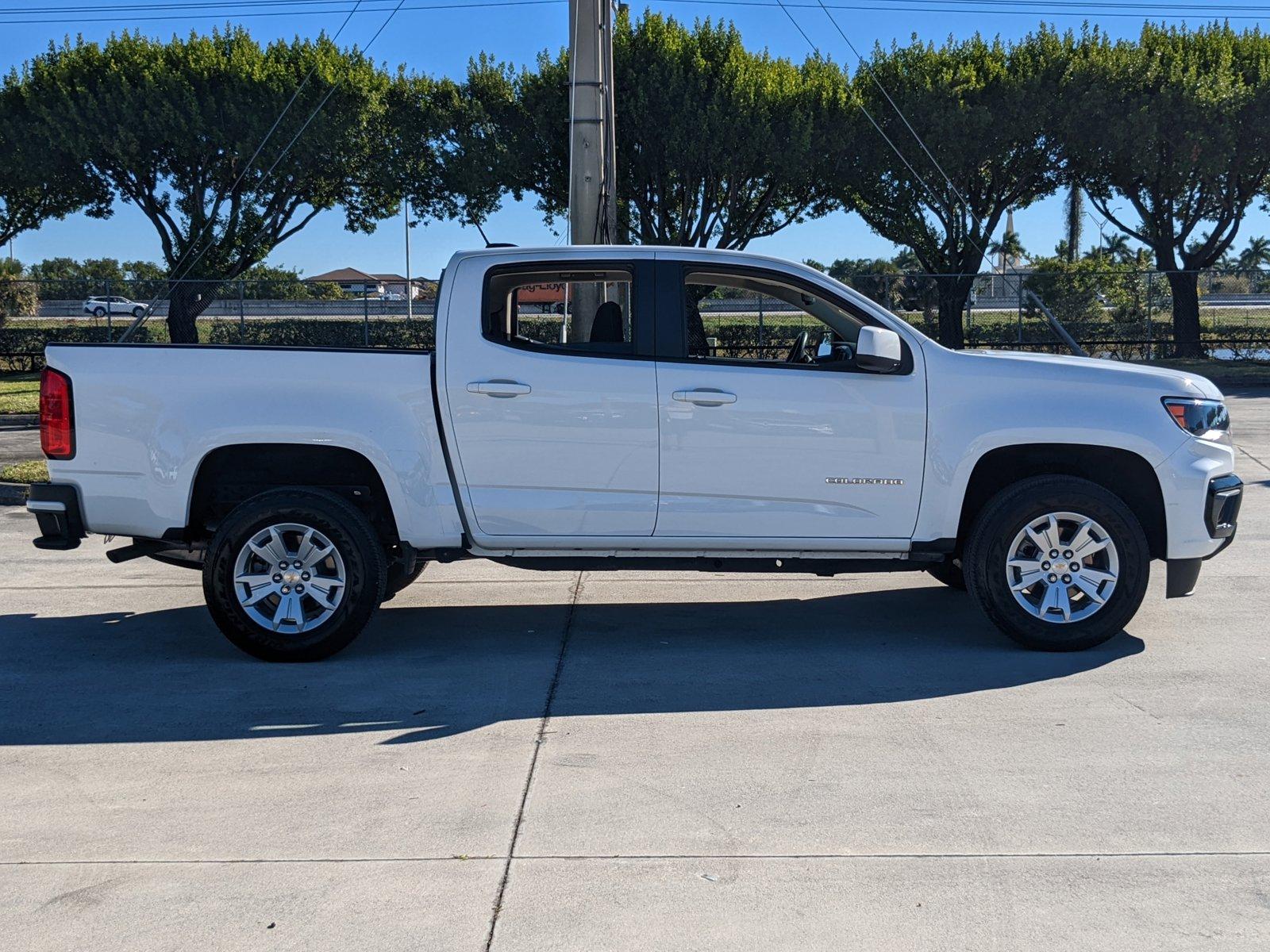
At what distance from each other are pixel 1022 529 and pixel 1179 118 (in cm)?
2614

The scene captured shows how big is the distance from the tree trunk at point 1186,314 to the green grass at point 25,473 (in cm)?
2362

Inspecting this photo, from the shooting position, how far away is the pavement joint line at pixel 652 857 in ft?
12.6

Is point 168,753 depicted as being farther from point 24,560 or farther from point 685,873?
point 24,560

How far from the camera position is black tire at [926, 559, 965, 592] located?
7459 mm

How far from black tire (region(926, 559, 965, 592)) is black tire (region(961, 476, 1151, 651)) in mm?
1276

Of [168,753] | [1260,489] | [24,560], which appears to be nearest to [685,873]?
[168,753]

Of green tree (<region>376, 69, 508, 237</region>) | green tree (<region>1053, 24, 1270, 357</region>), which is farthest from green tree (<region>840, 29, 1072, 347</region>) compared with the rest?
green tree (<region>376, 69, 508, 237</region>)

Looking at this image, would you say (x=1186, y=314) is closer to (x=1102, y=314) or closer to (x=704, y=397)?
(x=1102, y=314)

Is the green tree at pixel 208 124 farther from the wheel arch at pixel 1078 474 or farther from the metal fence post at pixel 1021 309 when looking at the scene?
the wheel arch at pixel 1078 474

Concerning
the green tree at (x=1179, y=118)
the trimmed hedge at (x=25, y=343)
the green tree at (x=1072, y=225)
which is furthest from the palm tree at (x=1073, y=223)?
the trimmed hedge at (x=25, y=343)

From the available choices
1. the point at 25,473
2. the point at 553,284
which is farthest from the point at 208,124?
the point at 553,284

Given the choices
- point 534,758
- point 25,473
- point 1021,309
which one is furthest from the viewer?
point 1021,309

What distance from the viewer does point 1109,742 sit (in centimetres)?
488

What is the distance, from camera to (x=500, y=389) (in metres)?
6.01
